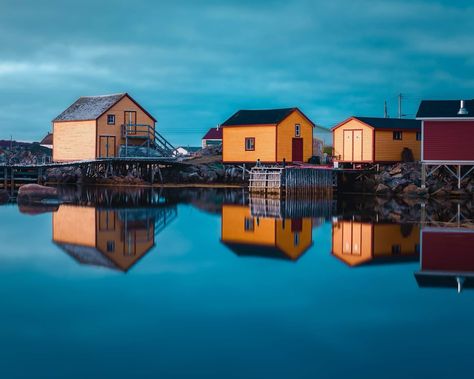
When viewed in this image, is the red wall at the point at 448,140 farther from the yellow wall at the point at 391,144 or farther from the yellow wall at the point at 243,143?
the yellow wall at the point at 243,143

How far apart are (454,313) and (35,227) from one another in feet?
52.3

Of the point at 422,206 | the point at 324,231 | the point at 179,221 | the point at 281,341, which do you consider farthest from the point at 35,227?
the point at 422,206

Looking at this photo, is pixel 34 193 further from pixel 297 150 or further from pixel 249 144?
pixel 297 150

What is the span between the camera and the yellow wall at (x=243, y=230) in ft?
67.5

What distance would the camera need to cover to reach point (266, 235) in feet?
70.6

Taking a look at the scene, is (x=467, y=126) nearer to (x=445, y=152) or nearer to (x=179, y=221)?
(x=445, y=152)

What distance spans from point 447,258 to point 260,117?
30.7 metres

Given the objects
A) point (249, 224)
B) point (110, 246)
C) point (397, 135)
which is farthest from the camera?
point (397, 135)

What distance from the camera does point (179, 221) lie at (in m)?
25.8

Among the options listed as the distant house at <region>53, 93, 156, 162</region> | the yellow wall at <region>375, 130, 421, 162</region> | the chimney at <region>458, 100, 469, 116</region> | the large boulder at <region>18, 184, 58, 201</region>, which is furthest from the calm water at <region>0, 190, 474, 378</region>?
the distant house at <region>53, 93, 156, 162</region>

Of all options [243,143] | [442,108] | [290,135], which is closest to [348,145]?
[290,135]

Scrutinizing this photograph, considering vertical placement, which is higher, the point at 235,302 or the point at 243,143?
the point at 243,143

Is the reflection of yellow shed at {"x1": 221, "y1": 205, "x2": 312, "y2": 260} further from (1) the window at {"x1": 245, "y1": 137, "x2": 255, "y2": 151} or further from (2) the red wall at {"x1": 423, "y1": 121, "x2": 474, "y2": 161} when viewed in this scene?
(1) the window at {"x1": 245, "y1": 137, "x2": 255, "y2": 151}

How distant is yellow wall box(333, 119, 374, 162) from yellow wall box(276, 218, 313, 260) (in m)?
17.5
